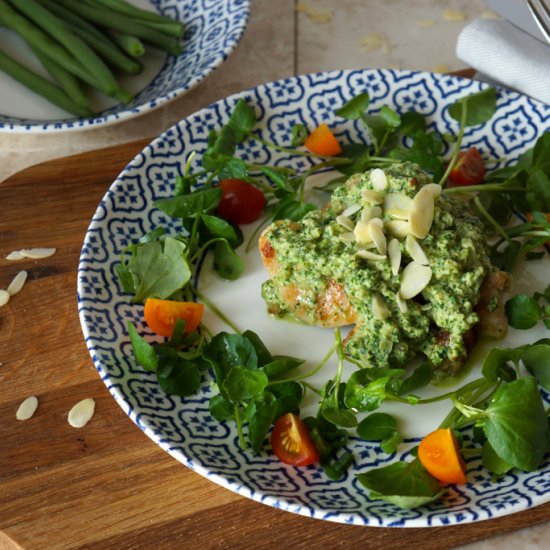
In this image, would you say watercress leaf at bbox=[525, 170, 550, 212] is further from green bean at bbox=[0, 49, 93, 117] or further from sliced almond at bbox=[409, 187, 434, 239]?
green bean at bbox=[0, 49, 93, 117]

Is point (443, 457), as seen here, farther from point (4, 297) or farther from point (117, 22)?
point (117, 22)

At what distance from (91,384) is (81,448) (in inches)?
9.5

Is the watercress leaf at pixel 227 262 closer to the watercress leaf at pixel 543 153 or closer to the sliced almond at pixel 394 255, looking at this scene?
the sliced almond at pixel 394 255

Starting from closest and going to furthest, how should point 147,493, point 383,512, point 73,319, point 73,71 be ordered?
1. point 383,512
2. point 147,493
3. point 73,319
4. point 73,71

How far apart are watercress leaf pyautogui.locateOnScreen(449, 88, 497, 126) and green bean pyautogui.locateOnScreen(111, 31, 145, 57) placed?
137cm

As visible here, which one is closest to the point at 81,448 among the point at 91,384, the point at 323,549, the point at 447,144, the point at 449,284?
the point at 91,384

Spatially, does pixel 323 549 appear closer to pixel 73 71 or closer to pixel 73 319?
pixel 73 319

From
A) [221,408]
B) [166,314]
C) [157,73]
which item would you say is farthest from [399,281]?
[157,73]

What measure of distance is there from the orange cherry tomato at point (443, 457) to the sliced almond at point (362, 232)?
0.58 m

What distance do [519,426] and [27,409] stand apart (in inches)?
56.7

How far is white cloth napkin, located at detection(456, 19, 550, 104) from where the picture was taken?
10.6 ft

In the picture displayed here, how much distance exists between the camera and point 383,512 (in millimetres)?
2115

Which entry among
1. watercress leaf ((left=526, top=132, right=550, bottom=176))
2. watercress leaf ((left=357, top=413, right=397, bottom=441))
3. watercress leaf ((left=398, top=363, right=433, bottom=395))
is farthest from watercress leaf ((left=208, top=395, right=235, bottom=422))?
watercress leaf ((left=526, top=132, right=550, bottom=176))

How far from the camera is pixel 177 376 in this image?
244cm
